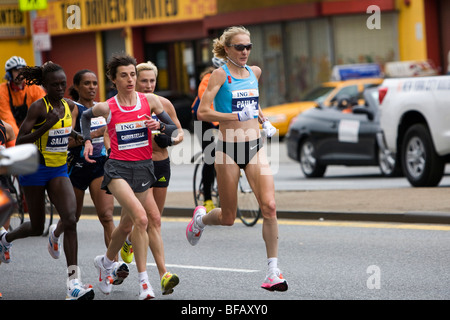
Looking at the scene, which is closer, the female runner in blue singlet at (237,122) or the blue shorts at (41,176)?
the female runner in blue singlet at (237,122)

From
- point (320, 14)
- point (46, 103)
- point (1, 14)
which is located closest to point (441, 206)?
point (46, 103)

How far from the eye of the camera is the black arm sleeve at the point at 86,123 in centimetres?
793

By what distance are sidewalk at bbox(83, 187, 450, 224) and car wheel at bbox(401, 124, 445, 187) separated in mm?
454

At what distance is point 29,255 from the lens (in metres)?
11.0

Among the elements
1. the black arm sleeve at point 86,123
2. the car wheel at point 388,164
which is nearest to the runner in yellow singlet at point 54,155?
the black arm sleeve at point 86,123

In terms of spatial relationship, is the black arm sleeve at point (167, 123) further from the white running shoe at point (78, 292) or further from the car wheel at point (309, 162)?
the car wheel at point (309, 162)

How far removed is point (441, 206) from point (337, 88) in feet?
41.1

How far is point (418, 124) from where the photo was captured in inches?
563

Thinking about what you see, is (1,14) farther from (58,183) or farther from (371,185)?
(58,183)

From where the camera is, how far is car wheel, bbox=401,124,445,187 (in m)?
14.0

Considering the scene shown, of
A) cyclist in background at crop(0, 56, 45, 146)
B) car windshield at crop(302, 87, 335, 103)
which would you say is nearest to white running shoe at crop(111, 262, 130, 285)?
cyclist in background at crop(0, 56, 45, 146)

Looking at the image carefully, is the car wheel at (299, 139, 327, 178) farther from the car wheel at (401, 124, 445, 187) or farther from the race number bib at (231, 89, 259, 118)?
the race number bib at (231, 89, 259, 118)

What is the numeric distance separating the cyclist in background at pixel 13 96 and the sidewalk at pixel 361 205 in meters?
2.54

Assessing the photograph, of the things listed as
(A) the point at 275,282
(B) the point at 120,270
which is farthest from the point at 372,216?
(A) the point at 275,282
